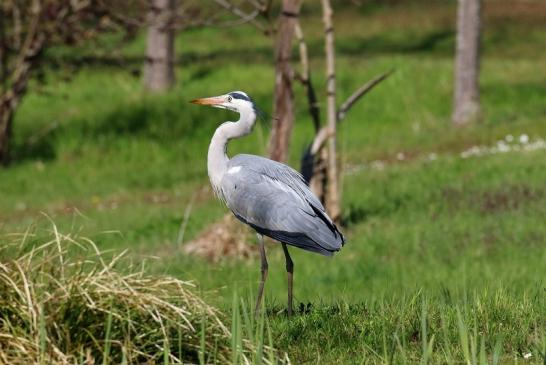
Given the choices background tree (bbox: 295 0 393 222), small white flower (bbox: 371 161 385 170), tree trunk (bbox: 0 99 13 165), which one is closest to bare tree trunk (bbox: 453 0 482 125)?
small white flower (bbox: 371 161 385 170)

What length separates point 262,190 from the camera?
25.4ft

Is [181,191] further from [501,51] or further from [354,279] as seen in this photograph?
[501,51]

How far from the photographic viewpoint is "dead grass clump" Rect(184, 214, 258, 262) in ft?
42.2

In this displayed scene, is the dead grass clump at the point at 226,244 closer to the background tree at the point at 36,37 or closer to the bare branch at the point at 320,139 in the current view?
the bare branch at the point at 320,139

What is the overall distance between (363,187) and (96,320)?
969 centimetres

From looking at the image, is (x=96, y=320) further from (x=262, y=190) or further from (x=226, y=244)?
(x=226, y=244)

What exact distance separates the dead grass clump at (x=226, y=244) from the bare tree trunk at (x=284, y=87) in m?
0.89

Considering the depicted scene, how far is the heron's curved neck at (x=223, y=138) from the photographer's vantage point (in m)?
7.68

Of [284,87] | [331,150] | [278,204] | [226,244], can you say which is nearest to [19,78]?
[284,87]

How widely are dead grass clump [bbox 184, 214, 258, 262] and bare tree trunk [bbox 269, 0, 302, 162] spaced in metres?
0.89

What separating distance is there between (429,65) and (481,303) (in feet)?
63.3

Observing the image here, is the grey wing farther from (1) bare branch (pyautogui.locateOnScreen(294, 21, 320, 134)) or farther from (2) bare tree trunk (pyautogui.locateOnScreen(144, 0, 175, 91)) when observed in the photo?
(2) bare tree trunk (pyautogui.locateOnScreen(144, 0, 175, 91))

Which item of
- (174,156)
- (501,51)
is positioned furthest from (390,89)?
(501,51)

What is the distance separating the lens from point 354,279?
11.5 meters
